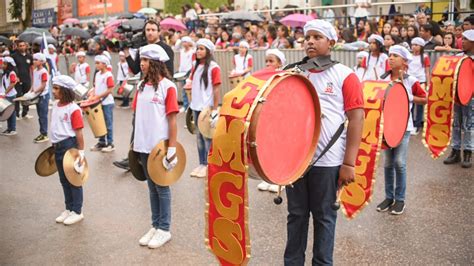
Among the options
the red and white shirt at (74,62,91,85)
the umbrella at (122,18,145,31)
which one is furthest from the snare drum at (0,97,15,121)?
the umbrella at (122,18,145,31)

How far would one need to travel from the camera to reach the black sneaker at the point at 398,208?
6051 millimetres

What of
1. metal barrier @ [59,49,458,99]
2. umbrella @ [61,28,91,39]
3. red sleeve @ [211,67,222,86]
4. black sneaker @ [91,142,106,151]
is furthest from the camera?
umbrella @ [61,28,91,39]

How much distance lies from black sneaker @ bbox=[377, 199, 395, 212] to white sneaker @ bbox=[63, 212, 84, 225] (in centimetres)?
328

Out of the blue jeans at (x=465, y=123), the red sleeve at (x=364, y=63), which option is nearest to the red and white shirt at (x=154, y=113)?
the blue jeans at (x=465, y=123)

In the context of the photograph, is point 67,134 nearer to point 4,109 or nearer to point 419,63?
point 4,109

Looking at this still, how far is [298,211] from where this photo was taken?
12.9ft

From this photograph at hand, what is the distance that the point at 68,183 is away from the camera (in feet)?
20.3

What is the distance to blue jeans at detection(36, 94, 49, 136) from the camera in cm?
A: 1196

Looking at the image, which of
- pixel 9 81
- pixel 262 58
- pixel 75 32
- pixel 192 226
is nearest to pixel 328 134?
pixel 192 226

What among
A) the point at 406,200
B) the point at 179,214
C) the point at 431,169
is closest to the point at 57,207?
the point at 179,214

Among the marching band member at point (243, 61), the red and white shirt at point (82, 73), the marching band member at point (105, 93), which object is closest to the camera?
the marching band member at point (105, 93)

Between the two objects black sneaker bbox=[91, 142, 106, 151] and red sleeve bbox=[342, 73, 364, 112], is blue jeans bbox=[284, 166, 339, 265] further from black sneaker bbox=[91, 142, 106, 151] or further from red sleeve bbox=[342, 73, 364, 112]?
black sneaker bbox=[91, 142, 106, 151]

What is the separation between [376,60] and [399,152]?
421 centimetres

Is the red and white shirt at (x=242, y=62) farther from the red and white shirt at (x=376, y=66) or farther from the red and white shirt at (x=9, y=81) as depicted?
the red and white shirt at (x=9, y=81)
